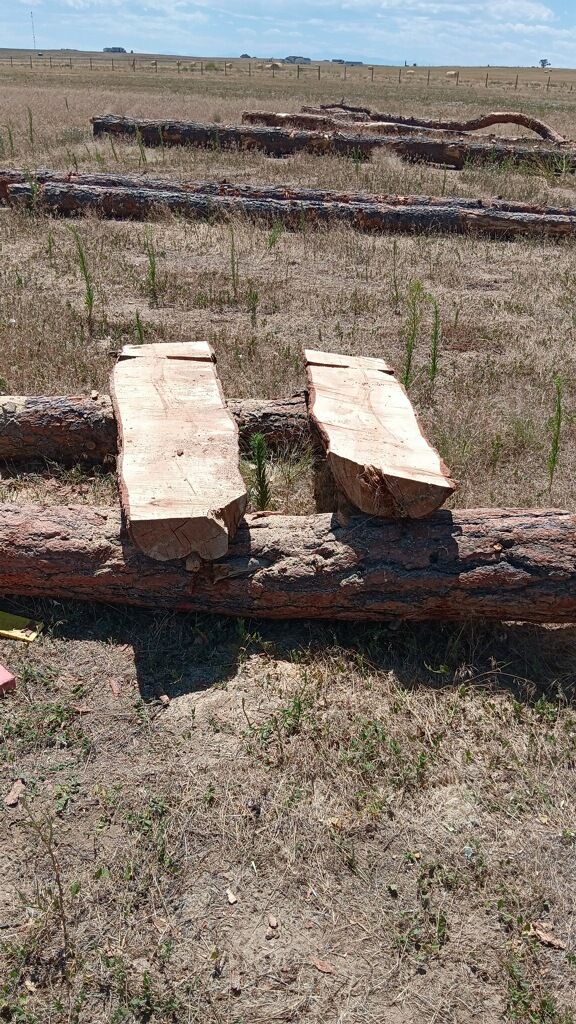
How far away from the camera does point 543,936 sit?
235 centimetres

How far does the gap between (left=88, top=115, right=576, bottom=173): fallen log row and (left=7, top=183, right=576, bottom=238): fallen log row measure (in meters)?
5.31

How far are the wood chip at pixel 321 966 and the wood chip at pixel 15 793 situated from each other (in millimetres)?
1163

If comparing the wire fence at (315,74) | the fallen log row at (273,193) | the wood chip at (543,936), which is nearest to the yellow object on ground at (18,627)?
the wood chip at (543,936)

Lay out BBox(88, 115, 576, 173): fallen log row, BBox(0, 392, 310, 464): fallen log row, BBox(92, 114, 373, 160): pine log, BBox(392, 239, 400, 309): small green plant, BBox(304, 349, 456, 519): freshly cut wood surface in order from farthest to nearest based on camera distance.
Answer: BBox(92, 114, 373, 160): pine log → BBox(88, 115, 576, 173): fallen log row → BBox(392, 239, 400, 309): small green plant → BBox(0, 392, 310, 464): fallen log row → BBox(304, 349, 456, 519): freshly cut wood surface

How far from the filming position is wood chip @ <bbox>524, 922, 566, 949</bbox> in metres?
2.33

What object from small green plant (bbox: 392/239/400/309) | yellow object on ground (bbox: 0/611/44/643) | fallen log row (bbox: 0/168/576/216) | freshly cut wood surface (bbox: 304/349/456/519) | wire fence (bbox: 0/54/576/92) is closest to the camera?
freshly cut wood surface (bbox: 304/349/456/519)

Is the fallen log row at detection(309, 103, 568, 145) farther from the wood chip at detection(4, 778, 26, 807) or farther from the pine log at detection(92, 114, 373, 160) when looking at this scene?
the wood chip at detection(4, 778, 26, 807)

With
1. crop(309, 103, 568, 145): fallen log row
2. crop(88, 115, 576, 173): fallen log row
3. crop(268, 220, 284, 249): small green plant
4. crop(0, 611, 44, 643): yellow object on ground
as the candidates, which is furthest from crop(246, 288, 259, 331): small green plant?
crop(309, 103, 568, 145): fallen log row

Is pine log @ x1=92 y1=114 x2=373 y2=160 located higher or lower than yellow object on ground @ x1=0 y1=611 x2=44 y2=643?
higher

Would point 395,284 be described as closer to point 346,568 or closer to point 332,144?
point 346,568

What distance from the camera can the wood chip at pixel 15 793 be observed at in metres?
2.70

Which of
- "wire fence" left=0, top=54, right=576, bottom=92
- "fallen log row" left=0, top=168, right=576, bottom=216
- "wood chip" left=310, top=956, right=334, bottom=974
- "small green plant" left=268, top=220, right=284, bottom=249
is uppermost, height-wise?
"wire fence" left=0, top=54, right=576, bottom=92

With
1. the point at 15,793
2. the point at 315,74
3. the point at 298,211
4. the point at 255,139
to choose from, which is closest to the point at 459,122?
the point at 255,139

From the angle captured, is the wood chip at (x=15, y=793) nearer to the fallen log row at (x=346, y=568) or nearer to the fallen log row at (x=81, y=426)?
the fallen log row at (x=346, y=568)
